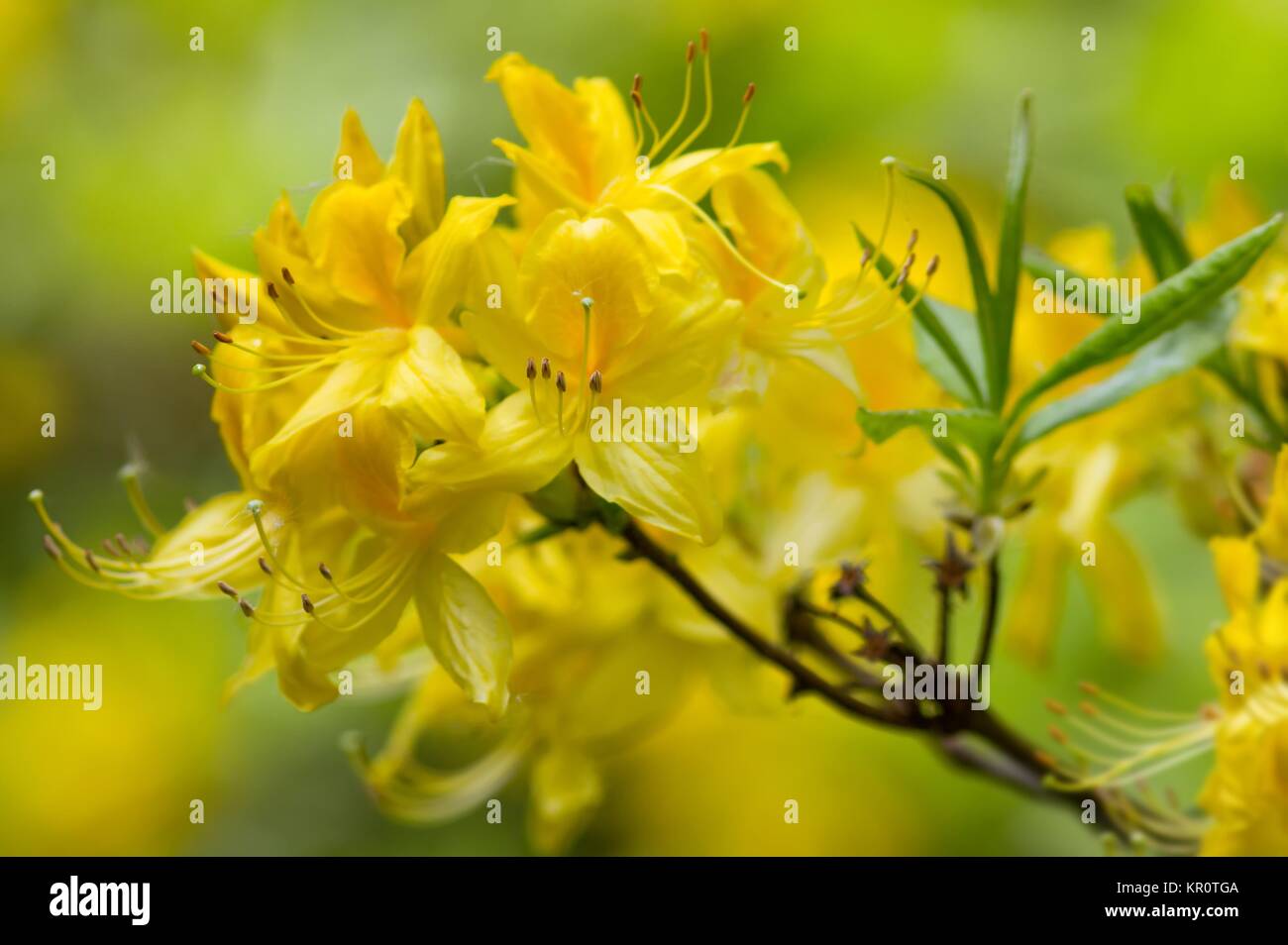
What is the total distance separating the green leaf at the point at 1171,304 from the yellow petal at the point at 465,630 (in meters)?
0.50

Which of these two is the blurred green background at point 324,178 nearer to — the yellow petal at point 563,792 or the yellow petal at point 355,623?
the yellow petal at point 563,792

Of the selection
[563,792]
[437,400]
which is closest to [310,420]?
[437,400]

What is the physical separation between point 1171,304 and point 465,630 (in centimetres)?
64

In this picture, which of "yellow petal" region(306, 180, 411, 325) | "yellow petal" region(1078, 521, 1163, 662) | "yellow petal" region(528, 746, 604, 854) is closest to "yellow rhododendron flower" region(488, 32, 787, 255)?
"yellow petal" region(306, 180, 411, 325)

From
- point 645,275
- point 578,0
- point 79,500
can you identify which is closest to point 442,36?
point 578,0

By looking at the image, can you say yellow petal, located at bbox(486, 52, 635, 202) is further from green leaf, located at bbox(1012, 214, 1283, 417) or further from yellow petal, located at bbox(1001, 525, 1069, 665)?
yellow petal, located at bbox(1001, 525, 1069, 665)

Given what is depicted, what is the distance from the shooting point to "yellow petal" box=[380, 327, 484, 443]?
1065 mm

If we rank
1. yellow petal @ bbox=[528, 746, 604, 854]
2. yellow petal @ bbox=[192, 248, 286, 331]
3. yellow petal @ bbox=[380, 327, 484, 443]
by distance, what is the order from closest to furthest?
yellow petal @ bbox=[380, 327, 484, 443] → yellow petal @ bbox=[192, 248, 286, 331] → yellow petal @ bbox=[528, 746, 604, 854]

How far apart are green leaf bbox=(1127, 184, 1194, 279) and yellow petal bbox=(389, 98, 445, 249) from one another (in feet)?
2.06

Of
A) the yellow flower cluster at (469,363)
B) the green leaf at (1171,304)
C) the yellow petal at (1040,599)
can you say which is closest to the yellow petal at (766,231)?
the yellow flower cluster at (469,363)

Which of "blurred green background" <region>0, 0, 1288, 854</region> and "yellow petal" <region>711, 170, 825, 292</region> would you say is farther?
"blurred green background" <region>0, 0, 1288, 854</region>

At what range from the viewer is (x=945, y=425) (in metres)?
1.23

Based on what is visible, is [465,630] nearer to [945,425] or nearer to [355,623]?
[355,623]

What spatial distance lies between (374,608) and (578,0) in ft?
5.30
